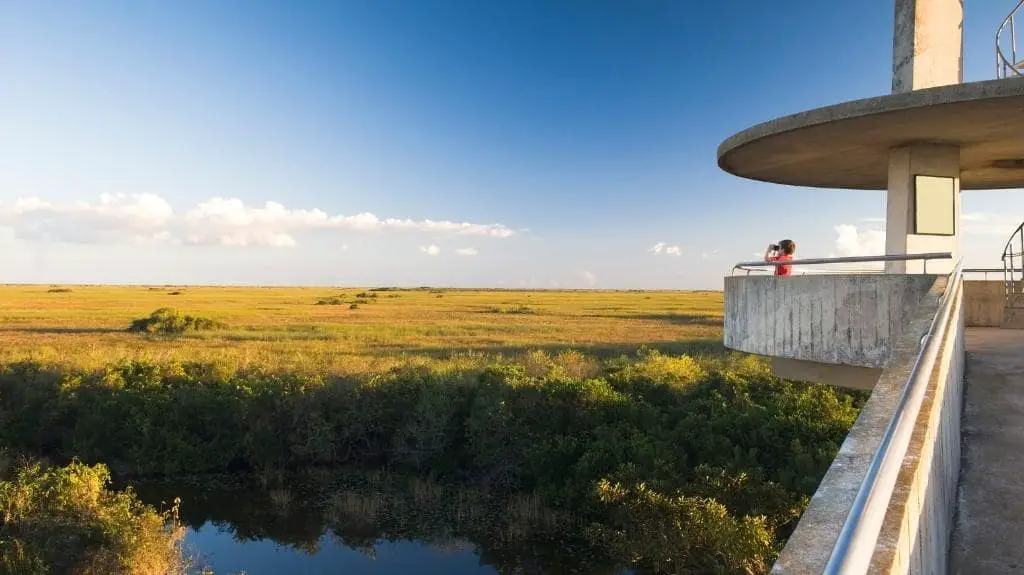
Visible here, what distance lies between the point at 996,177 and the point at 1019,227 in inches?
57.2

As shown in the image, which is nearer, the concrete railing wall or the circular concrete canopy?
the concrete railing wall

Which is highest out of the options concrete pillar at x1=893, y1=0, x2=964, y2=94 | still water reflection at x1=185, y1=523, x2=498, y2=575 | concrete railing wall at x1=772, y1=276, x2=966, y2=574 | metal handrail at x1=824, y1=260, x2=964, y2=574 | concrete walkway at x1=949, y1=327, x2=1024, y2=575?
concrete pillar at x1=893, y1=0, x2=964, y2=94

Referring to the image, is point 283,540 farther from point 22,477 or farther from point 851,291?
point 851,291

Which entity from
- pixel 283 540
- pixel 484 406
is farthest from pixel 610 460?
pixel 283 540

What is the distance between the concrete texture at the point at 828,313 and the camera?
948 centimetres

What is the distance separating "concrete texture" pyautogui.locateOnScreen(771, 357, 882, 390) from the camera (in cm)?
1169

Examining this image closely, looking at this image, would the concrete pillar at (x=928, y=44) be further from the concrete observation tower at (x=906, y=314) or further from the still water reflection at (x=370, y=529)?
the still water reflection at (x=370, y=529)

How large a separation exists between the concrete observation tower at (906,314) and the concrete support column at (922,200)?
0.09ft

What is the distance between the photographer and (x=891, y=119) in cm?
1088

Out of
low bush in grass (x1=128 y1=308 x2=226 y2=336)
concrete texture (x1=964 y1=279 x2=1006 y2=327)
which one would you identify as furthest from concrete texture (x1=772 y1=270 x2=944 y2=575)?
low bush in grass (x1=128 y1=308 x2=226 y2=336)

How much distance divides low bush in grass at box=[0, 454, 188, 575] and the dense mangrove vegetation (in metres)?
7.49

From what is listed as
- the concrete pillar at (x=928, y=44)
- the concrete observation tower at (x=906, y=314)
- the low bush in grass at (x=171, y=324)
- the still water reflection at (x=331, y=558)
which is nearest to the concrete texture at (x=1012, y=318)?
the concrete observation tower at (x=906, y=314)

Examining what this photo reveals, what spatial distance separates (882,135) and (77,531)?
1896 centimetres

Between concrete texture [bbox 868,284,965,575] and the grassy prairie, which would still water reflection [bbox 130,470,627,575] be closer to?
the grassy prairie
